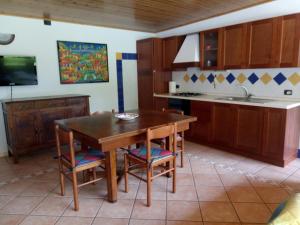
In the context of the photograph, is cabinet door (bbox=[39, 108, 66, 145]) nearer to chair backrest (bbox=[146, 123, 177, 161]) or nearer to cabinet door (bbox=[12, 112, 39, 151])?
cabinet door (bbox=[12, 112, 39, 151])

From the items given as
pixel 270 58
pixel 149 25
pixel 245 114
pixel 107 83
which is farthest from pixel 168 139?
pixel 149 25

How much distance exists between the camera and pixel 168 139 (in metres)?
2.77

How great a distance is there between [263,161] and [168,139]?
1473 millimetres

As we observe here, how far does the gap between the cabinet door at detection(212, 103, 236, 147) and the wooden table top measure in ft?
3.76

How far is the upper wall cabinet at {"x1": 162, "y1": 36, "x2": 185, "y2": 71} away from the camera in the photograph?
14.4 feet

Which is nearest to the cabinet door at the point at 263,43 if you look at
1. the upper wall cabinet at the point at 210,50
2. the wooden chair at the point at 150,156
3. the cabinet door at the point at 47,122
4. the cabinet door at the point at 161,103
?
the upper wall cabinet at the point at 210,50

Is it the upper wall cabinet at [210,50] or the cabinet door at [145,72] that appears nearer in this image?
the upper wall cabinet at [210,50]

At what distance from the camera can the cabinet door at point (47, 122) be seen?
11.2 feet

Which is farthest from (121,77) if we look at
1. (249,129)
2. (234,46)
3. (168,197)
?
(168,197)

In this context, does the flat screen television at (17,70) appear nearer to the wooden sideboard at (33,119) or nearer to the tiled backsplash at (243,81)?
the wooden sideboard at (33,119)

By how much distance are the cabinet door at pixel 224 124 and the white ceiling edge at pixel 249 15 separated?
142 centimetres

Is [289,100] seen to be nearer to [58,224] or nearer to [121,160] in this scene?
[121,160]

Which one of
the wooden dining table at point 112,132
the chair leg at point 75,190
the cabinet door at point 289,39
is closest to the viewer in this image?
the wooden dining table at point 112,132

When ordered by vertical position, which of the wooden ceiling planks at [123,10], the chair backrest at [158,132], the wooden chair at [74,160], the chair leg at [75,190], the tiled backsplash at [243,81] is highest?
the wooden ceiling planks at [123,10]
